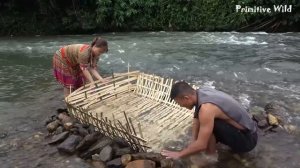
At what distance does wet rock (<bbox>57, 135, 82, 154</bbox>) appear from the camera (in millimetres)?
4575

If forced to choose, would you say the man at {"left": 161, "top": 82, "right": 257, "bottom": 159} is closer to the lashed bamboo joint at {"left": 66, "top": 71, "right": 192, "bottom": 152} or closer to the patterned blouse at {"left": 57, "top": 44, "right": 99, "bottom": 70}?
the lashed bamboo joint at {"left": 66, "top": 71, "right": 192, "bottom": 152}

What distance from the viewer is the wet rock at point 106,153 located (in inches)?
168

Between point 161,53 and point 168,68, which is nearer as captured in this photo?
point 168,68

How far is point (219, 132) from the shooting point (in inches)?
148

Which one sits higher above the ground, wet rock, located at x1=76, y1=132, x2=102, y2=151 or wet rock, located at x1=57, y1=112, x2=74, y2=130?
wet rock, located at x1=57, y1=112, x2=74, y2=130

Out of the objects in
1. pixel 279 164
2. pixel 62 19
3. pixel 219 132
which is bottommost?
pixel 279 164

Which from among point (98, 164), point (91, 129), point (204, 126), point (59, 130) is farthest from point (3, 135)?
point (204, 126)

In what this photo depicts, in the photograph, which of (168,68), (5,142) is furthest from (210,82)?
(5,142)

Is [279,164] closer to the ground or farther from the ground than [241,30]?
closer to the ground

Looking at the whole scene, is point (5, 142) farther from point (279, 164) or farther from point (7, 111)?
point (279, 164)

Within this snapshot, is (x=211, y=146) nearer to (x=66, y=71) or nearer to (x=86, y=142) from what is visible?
(x=86, y=142)

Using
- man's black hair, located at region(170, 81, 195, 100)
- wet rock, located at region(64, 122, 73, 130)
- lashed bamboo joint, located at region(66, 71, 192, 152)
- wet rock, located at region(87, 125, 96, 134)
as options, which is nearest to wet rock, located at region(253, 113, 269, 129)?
lashed bamboo joint, located at region(66, 71, 192, 152)

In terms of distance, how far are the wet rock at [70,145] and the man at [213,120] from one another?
4.13 feet

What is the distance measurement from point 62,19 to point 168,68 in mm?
8180
